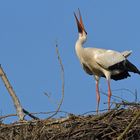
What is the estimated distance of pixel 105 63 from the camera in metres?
12.1

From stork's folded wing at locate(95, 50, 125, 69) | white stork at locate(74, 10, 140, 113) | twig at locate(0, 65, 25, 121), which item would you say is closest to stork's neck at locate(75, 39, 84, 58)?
white stork at locate(74, 10, 140, 113)

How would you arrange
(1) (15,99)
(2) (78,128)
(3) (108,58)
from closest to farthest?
(2) (78,128)
(1) (15,99)
(3) (108,58)

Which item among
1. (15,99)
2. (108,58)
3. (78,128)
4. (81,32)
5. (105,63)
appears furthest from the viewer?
(81,32)

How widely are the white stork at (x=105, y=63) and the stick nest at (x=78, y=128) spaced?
3.49 metres

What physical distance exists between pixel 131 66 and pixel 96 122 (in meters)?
3.71

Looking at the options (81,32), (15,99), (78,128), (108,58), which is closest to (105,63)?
(108,58)

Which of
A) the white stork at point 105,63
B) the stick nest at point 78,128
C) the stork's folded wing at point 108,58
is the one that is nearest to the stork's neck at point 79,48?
the white stork at point 105,63

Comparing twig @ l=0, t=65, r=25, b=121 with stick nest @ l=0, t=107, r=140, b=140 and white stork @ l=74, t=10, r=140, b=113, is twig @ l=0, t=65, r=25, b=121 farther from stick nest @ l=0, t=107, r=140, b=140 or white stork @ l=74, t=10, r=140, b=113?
white stork @ l=74, t=10, r=140, b=113

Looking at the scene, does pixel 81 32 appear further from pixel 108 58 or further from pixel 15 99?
pixel 15 99

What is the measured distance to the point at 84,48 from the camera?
12297 millimetres

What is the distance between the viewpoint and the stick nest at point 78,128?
815cm

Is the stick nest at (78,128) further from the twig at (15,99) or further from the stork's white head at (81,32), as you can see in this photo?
the stork's white head at (81,32)

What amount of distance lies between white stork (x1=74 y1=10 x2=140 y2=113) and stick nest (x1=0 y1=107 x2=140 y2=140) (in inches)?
137

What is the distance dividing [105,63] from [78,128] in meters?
3.92
